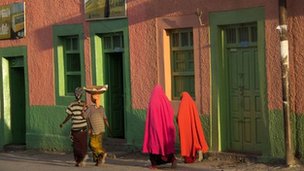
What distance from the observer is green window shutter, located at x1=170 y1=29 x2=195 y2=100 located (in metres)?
14.5

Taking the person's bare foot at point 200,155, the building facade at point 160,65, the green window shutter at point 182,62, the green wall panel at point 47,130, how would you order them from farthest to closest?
the green wall panel at point 47,130 → the green window shutter at point 182,62 → the person's bare foot at point 200,155 → the building facade at point 160,65

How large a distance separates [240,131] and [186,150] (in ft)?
3.60

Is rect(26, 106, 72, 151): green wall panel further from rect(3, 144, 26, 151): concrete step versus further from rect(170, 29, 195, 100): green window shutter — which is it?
rect(170, 29, 195, 100): green window shutter

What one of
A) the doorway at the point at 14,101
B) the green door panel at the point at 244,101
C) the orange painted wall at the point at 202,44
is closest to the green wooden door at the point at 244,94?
the green door panel at the point at 244,101

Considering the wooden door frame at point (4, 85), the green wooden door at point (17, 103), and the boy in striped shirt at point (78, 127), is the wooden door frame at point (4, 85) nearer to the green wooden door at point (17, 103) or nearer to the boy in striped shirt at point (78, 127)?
the green wooden door at point (17, 103)

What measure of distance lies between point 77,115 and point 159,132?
72.5 inches

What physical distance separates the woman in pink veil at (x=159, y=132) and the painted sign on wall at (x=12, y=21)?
653cm

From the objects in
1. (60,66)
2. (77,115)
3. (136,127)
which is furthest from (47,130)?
(77,115)

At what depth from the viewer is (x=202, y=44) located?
1398cm

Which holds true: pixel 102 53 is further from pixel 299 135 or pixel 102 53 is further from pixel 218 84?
pixel 299 135

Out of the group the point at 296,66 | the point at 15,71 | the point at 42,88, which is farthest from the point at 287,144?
the point at 15,71

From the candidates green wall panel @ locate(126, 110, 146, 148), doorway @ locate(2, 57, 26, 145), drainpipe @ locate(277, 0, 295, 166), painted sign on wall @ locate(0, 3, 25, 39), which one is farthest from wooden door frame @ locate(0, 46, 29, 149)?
drainpipe @ locate(277, 0, 295, 166)

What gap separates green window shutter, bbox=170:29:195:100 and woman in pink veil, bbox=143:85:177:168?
4.35 ft

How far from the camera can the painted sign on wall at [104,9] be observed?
1570 cm
